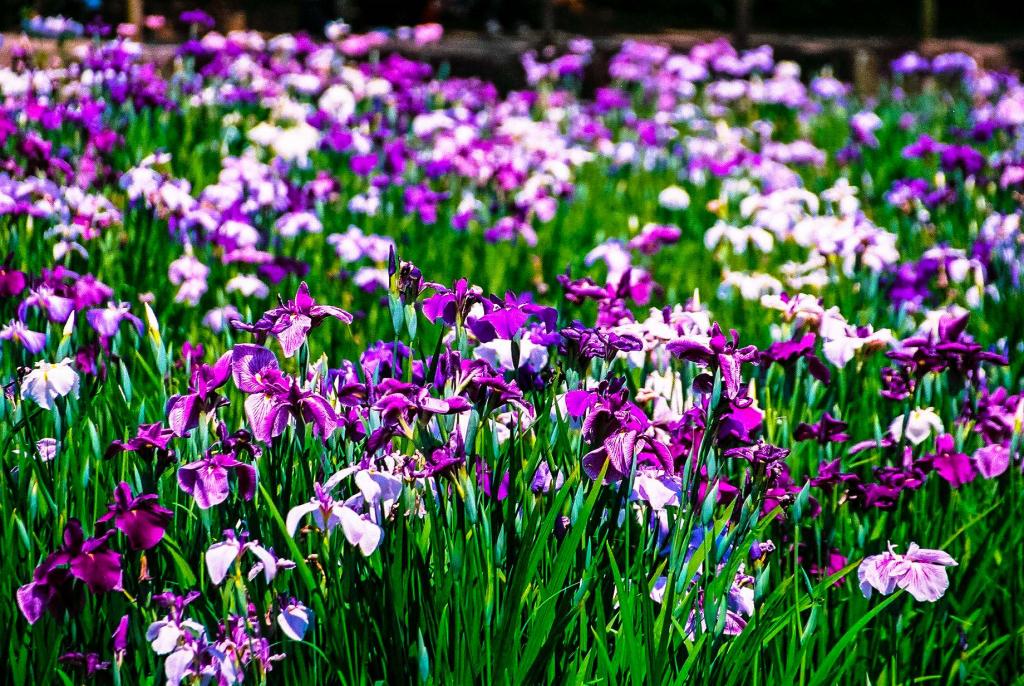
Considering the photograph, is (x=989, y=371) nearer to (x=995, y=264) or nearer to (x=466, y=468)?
(x=995, y=264)

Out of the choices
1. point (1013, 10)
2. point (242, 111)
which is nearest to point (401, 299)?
point (242, 111)

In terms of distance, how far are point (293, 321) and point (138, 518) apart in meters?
0.36

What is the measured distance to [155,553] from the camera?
1.65 metres

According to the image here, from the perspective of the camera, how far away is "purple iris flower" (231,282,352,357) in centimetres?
162

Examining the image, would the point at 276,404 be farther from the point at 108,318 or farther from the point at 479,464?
the point at 108,318

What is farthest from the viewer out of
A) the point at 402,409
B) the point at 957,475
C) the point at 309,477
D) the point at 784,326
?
the point at 784,326

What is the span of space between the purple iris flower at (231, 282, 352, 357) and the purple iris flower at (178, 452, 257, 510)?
18cm

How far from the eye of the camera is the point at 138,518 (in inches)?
58.4

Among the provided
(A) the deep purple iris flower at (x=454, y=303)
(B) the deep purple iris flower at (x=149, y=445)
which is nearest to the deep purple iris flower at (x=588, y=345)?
(A) the deep purple iris flower at (x=454, y=303)

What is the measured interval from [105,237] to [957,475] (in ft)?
8.46

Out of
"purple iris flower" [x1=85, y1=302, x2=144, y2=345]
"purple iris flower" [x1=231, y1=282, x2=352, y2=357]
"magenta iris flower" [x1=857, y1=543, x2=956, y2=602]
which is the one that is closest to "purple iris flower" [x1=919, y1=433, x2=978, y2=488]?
"magenta iris flower" [x1=857, y1=543, x2=956, y2=602]

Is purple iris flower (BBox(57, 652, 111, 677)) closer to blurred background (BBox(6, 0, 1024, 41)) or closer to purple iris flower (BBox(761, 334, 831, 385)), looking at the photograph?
purple iris flower (BBox(761, 334, 831, 385))

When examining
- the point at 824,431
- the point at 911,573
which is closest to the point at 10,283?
the point at 824,431

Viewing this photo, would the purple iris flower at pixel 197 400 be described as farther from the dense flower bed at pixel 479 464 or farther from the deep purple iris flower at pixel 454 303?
the deep purple iris flower at pixel 454 303
